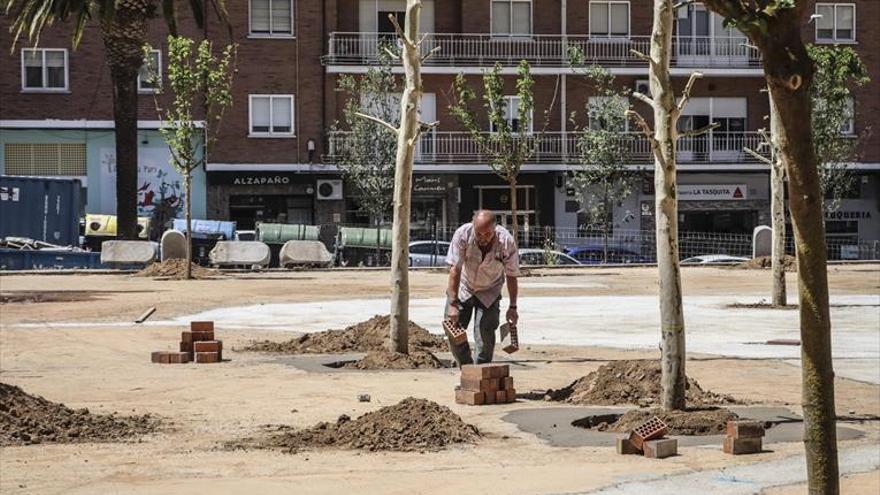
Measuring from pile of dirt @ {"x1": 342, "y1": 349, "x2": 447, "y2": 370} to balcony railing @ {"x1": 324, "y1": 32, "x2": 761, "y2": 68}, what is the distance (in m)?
37.6

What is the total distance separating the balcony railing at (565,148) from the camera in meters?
55.1

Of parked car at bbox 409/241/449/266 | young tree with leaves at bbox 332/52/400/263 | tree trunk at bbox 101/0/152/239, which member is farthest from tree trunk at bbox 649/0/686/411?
young tree with leaves at bbox 332/52/400/263

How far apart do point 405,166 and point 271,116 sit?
38646mm

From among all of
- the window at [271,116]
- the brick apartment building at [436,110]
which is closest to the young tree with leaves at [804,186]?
the brick apartment building at [436,110]

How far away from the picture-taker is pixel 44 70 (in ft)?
174

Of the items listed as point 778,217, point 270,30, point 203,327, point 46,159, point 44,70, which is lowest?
point 203,327

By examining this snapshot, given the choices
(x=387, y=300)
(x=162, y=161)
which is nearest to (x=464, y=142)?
(x=162, y=161)

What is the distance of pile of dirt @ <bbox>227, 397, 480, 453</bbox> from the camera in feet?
34.9

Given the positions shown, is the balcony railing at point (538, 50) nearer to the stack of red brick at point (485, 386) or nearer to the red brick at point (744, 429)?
the stack of red brick at point (485, 386)

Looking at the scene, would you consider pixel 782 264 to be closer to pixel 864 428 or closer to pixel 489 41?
pixel 864 428

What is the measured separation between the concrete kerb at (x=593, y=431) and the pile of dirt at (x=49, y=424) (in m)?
3.05

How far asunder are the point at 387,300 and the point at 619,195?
1013 inches

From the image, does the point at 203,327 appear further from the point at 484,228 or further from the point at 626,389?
the point at 626,389

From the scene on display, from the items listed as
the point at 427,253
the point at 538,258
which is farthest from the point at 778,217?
the point at 427,253
